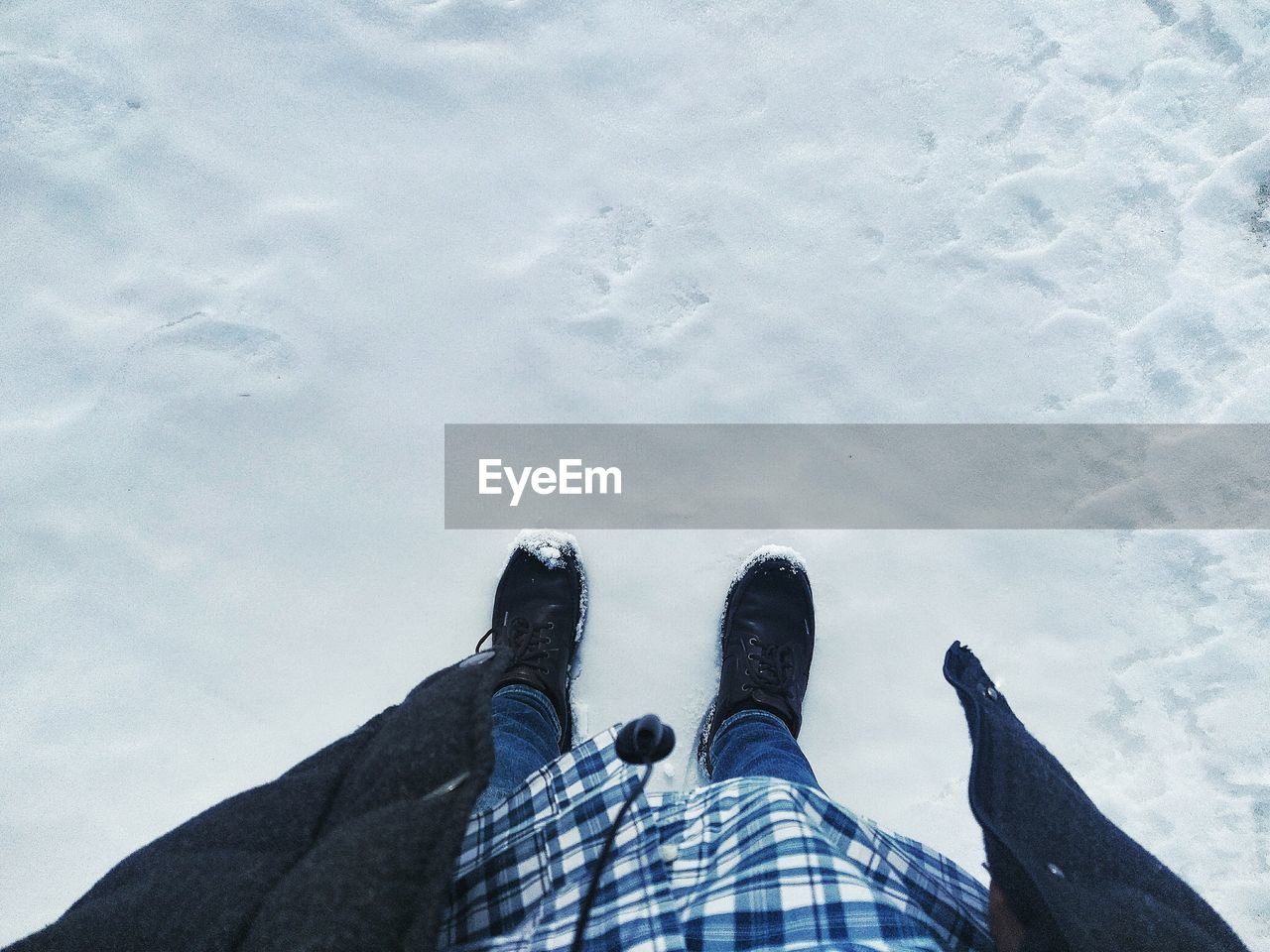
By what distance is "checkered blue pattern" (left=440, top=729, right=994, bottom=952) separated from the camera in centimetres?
92

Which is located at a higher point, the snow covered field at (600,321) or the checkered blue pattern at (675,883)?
the snow covered field at (600,321)

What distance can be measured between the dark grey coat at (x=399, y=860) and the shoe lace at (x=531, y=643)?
601 mm

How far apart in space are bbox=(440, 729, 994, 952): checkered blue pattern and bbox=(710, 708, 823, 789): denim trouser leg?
0.33 m

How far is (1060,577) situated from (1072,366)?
1.62 ft

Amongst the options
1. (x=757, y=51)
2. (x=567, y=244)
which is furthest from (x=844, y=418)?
(x=757, y=51)

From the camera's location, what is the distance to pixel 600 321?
175cm

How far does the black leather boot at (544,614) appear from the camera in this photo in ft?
5.25

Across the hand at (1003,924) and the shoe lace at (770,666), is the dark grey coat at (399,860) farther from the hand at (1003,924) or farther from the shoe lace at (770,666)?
the shoe lace at (770,666)

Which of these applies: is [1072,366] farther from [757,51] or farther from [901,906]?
[901,906]

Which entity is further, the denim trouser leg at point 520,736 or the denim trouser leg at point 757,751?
the denim trouser leg at point 757,751

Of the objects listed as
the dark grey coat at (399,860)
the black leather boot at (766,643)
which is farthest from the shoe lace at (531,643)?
the dark grey coat at (399,860)

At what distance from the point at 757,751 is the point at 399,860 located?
868 mm

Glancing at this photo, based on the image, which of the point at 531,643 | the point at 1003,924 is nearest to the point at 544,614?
the point at 531,643

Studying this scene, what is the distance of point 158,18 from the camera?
182cm
